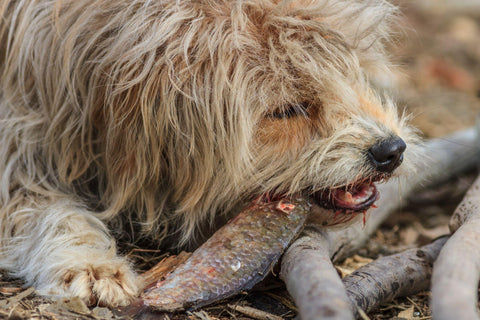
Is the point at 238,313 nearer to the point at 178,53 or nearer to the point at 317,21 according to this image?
the point at 178,53

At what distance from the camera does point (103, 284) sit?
2.56 meters

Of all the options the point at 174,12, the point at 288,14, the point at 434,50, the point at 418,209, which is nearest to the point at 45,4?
the point at 174,12

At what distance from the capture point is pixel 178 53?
2643 mm

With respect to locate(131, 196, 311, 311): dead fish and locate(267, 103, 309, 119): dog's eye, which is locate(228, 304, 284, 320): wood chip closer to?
locate(131, 196, 311, 311): dead fish

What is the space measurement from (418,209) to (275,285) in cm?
186

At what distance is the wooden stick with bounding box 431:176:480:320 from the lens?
1.83 metres

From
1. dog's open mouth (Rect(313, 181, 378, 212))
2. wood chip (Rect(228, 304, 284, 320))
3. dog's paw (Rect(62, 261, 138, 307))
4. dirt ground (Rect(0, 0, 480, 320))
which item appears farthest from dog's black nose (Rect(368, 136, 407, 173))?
dog's paw (Rect(62, 261, 138, 307))

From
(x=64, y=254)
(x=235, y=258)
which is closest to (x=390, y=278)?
(x=235, y=258)

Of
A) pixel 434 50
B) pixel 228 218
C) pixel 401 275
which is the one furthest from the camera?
pixel 434 50

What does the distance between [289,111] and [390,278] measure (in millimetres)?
854

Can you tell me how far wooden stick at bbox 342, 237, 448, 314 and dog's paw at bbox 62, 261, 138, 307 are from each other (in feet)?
2.95

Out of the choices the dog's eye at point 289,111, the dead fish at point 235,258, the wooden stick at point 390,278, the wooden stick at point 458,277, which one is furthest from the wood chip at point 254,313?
the dog's eye at point 289,111

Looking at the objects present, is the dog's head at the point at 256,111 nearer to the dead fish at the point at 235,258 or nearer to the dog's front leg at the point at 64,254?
the dead fish at the point at 235,258

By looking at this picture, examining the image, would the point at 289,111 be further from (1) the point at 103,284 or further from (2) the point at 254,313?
(1) the point at 103,284
